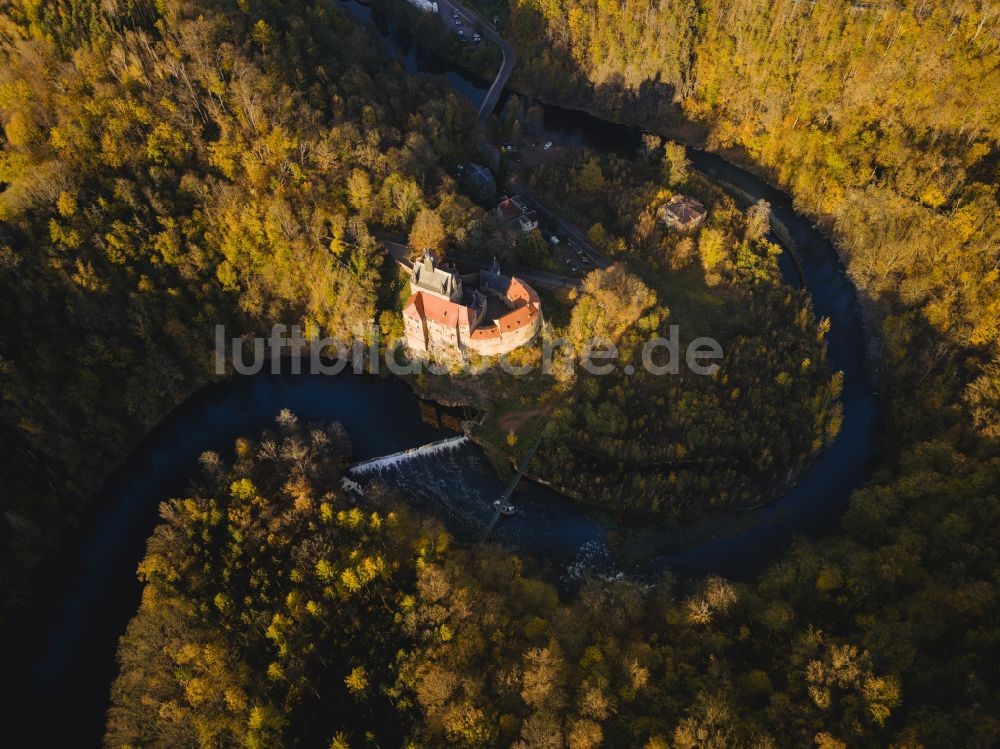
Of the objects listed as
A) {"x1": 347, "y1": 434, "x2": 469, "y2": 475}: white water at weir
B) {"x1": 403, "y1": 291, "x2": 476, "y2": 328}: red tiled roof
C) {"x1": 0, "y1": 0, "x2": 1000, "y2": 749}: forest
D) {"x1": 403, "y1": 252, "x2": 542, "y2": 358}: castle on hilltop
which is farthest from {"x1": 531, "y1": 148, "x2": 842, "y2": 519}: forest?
{"x1": 403, "y1": 291, "x2": 476, "y2": 328}: red tiled roof

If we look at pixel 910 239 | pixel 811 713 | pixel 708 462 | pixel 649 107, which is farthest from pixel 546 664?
pixel 649 107

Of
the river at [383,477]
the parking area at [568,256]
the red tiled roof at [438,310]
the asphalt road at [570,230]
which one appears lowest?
the river at [383,477]

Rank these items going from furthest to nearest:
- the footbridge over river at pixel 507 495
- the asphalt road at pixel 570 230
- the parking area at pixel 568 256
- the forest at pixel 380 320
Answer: the asphalt road at pixel 570 230 < the parking area at pixel 568 256 < the footbridge over river at pixel 507 495 < the forest at pixel 380 320

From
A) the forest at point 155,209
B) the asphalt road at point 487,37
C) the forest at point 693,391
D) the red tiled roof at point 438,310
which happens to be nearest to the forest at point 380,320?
the forest at point 155,209

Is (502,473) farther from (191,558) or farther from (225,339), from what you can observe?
(225,339)

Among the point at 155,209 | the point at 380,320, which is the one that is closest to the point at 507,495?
the point at 380,320

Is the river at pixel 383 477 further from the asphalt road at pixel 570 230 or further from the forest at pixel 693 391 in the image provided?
the asphalt road at pixel 570 230
